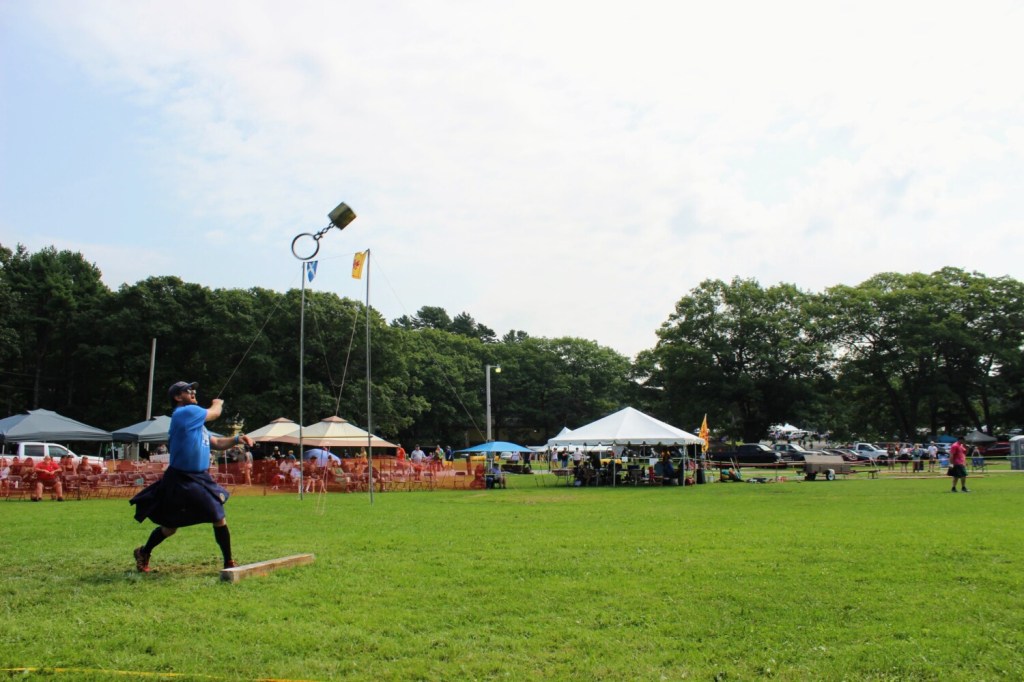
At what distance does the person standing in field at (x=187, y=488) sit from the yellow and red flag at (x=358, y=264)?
12.4 metres

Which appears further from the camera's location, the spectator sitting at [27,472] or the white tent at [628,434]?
the white tent at [628,434]

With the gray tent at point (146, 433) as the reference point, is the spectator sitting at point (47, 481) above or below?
below

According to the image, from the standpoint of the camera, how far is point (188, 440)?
740 centimetres

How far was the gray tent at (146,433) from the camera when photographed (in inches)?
1233

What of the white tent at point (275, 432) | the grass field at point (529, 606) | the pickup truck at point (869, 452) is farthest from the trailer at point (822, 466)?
the grass field at point (529, 606)

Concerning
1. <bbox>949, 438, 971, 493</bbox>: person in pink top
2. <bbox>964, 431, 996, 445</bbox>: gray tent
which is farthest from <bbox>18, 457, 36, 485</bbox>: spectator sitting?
<bbox>964, 431, 996, 445</bbox>: gray tent

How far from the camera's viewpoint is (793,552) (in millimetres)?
8953

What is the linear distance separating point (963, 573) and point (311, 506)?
13.8 metres

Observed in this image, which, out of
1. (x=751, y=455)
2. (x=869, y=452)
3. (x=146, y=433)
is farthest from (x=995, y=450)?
(x=146, y=433)

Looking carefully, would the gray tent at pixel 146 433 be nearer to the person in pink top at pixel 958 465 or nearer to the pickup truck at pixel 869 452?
the person in pink top at pixel 958 465

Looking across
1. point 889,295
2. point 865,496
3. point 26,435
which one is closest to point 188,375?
point 26,435

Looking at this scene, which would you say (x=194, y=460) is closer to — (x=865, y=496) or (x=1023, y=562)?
(x=1023, y=562)

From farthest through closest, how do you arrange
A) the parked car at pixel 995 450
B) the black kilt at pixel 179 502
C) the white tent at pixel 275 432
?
the parked car at pixel 995 450, the white tent at pixel 275 432, the black kilt at pixel 179 502

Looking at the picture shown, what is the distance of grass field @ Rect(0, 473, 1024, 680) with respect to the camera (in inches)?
187
